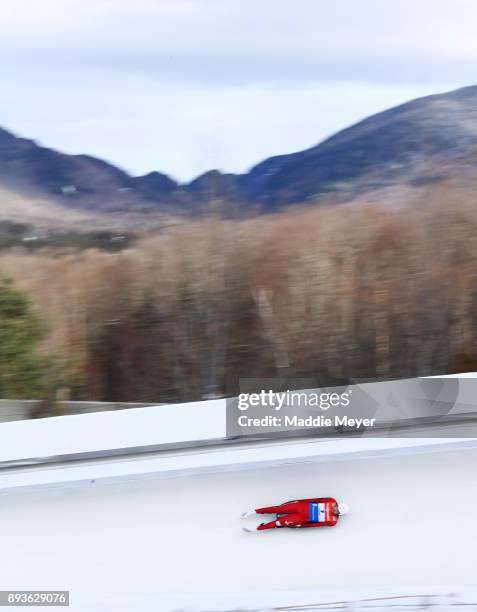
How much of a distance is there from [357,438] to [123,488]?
0.81m

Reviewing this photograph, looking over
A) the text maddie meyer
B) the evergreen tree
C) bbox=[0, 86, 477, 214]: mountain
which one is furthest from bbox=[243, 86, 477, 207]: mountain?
the text maddie meyer

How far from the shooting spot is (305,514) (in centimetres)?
262

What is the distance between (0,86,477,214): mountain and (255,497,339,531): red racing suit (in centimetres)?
157

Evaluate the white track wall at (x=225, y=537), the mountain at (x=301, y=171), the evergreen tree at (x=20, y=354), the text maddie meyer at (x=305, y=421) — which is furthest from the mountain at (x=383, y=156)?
the white track wall at (x=225, y=537)

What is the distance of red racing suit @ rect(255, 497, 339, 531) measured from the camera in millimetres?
2623

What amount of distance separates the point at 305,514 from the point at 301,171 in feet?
5.84

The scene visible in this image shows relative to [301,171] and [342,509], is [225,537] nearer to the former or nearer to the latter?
[342,509]

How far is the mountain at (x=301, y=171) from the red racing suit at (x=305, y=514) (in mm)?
1570

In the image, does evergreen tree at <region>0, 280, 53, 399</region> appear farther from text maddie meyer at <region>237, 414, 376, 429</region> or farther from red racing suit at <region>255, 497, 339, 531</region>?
red racing suit at <region>255, 497, 339, 531</region>

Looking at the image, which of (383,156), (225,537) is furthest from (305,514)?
(383,156)

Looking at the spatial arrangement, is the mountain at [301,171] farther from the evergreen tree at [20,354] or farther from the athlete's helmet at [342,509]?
the athlete's helmet at [342,509]

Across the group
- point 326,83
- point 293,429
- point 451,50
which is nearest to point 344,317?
point 293,429

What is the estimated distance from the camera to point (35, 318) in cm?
334

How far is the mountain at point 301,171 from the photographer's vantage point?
3.75 meters
